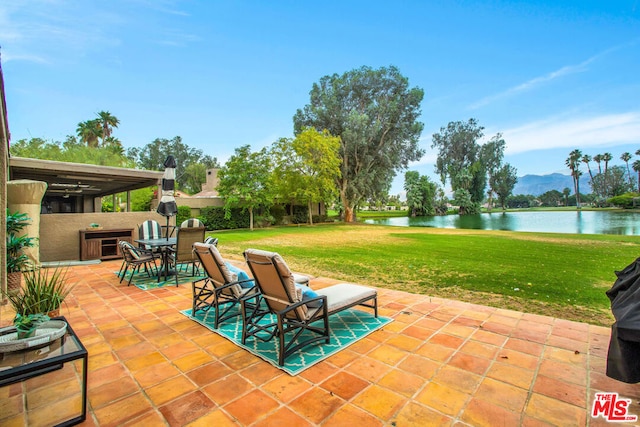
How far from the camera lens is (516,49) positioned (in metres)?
22.2

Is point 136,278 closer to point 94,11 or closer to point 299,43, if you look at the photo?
point 94,11

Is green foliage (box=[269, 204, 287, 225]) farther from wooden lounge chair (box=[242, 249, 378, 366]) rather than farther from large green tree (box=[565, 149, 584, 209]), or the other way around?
large green tree (box=[565, 149, 584, 209])

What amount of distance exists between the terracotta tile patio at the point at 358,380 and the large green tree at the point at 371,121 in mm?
24128

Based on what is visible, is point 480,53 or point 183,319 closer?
point 183,319

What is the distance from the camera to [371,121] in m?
27.6

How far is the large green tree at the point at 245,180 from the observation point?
67.1 feet

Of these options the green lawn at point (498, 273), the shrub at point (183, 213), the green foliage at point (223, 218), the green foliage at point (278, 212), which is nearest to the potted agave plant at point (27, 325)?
the green lawn at point (498, 273)

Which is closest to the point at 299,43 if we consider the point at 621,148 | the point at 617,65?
the point at 617,65

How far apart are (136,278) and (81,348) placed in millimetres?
4554

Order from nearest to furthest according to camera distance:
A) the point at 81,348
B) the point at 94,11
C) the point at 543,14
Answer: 1. the point at 81,348
2. the point at 94,11
3. the point at 543,14

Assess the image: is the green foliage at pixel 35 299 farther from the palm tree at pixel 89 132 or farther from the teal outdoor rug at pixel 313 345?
the palm tree at pixel 89 132

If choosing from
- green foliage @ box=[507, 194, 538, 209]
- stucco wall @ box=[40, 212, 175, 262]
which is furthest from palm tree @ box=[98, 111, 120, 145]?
green foliage @ box=[507, 194, 538, 209]

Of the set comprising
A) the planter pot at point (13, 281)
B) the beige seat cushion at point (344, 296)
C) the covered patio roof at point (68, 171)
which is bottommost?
the planter pot at point (13, 281)

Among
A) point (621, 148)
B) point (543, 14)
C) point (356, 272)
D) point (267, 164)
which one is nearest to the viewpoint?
point (356, 272)
